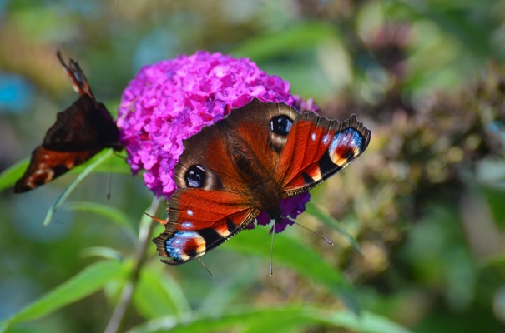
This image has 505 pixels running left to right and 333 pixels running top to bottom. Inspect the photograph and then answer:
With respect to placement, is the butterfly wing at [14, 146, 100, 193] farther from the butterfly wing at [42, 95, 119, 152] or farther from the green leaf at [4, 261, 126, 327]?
the green leaf at [4, 261, 126, 327]

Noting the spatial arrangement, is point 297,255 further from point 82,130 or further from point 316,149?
point 82,130

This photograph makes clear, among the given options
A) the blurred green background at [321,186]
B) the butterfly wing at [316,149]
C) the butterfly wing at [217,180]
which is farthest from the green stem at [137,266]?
the butterfly wing at [316,149]

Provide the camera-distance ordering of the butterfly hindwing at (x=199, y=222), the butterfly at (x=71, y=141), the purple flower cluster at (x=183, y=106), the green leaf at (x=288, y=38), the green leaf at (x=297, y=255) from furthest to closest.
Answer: the green leaf at (x=288, y=38), the green leaf at (x=297, y=255), the butterfly at (x=71, y=141), the purple flower cluster at (x=183, y=106), the butterfly hindwing at (x=199, y=222)

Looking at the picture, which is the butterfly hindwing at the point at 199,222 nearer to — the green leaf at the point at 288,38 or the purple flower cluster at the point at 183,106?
the purple flower cluster at the point at 183,106

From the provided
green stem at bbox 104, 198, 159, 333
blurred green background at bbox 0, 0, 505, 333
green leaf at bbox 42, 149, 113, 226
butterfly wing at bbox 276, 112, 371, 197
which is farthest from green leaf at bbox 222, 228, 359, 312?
green leaf at bbox 42, 149, 113, 226

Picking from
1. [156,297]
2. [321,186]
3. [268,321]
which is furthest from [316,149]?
[321,186]

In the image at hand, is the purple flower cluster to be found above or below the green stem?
above

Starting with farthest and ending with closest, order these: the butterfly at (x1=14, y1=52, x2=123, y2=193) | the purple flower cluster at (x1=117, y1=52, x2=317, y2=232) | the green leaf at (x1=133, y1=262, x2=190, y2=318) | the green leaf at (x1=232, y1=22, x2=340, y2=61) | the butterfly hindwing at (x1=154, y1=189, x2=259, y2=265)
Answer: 1. the green leaf at (x1=232, y1=22, x2=340, y2=61)
2. the green leaf at (x1=133, y1=262, x2=190, y2=318)
3. the butterfly at (x1=14, y1=52, x2=123, y2=193)
4. the purple flower cluster at (x1=117, y1=52, x2=317, y2=232)
5. the butterfly hindwing at (x1=154, y1=189, x2=259, y2=265)
